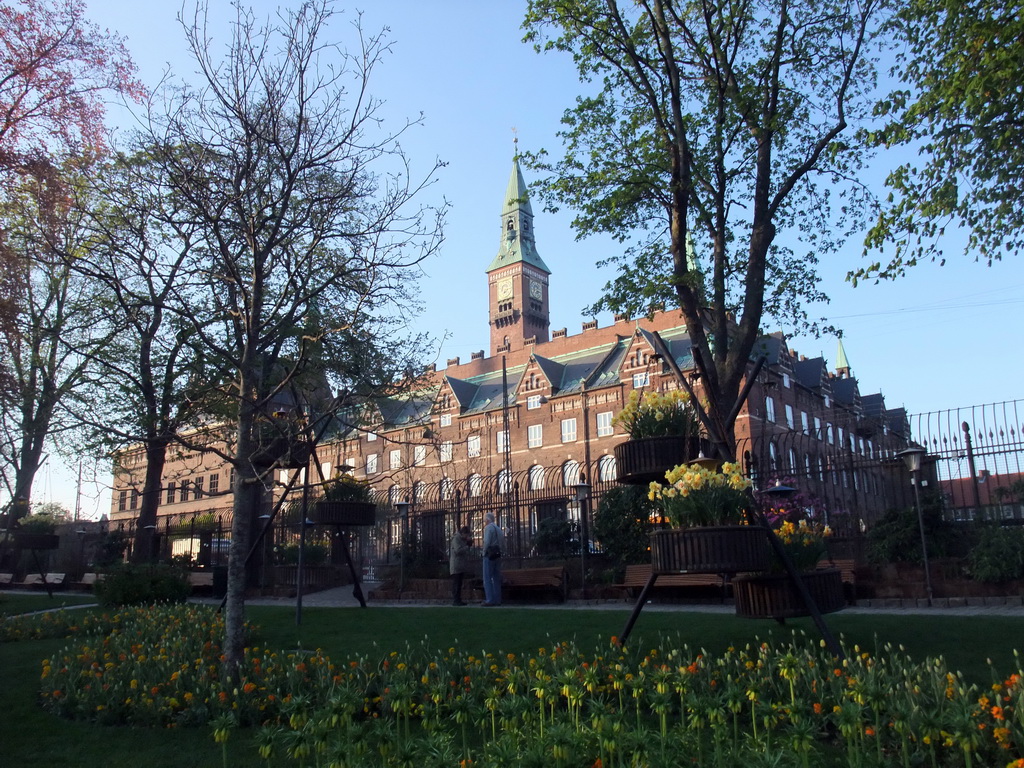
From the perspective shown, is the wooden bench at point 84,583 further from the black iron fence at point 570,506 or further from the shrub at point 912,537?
the shrub at point 912,537

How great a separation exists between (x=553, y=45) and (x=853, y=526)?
10.1 m

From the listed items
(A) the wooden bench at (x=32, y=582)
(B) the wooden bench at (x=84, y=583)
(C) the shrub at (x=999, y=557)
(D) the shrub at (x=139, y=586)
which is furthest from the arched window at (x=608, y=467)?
(A) the wooden bench at (x=32, y=582)

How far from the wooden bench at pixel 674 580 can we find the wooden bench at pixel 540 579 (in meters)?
1.24

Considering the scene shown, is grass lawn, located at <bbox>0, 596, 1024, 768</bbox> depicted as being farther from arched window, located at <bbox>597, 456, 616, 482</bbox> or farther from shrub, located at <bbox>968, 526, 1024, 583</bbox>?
arched window, located at <bbox>597, 456, 616, 482</bbox>

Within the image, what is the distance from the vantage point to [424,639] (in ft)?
27.4

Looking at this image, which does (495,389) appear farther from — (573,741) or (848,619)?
(573,741)

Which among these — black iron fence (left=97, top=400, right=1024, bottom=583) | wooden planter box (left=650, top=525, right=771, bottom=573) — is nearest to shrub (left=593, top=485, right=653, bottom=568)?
black iron fence (left=97, top=400, right=1024, bottom=583)

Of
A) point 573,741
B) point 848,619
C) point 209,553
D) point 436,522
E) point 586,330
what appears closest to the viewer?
point 573,741

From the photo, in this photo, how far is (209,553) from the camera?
23.2 metres

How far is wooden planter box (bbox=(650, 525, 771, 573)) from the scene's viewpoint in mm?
6836

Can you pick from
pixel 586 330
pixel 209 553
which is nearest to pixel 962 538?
pixel 209 553

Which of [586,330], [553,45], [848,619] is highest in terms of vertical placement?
[586,330]

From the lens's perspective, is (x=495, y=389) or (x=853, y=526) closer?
(x=853, y=526)

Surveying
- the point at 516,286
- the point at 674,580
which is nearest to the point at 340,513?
the point at 674,580
